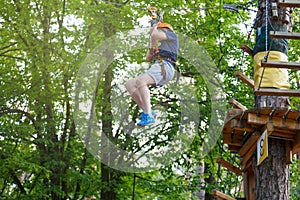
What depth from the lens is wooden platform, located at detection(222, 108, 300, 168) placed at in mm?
5070

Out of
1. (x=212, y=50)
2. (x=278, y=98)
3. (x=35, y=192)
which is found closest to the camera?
(x=278, y=98)

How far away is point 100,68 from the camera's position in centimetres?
1027

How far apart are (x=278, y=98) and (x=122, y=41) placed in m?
4.87

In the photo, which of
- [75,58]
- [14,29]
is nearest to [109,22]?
[75,58]

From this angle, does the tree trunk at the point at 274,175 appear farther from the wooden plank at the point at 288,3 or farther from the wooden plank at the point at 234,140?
the wooden plank at the point at 288,3

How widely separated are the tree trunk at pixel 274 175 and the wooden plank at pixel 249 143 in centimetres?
23

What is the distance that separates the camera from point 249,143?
561 cm

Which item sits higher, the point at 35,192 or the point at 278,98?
the point at 278,98

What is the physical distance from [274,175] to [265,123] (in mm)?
711

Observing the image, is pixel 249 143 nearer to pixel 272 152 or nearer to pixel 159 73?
pixel 272 152

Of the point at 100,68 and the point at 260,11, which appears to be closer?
the point at 260,11

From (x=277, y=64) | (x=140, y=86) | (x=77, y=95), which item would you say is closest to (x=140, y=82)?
(x=140, y=86)

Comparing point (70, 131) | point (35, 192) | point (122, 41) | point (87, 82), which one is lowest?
point (35, 192)

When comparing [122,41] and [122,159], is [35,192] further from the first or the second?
[122,41]
